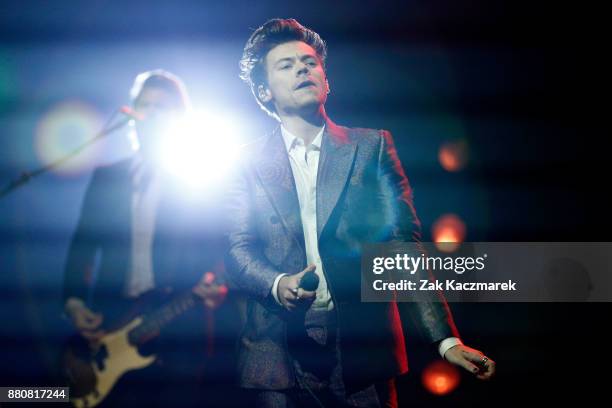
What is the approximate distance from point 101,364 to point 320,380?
112 cm

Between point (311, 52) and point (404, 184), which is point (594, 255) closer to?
point (404, 184)

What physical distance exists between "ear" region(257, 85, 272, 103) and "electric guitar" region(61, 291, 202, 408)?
937 mm

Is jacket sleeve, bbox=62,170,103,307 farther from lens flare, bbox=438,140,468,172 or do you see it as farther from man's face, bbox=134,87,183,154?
lens flare, bbox=438,140,468,172

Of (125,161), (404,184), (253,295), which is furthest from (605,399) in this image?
(125,161)

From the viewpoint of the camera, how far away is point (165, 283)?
2.55 m

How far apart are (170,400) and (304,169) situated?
1201 mm

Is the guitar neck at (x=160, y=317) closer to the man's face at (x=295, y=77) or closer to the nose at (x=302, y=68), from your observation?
the man's face at (x=295, y=77)

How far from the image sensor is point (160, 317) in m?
2.56

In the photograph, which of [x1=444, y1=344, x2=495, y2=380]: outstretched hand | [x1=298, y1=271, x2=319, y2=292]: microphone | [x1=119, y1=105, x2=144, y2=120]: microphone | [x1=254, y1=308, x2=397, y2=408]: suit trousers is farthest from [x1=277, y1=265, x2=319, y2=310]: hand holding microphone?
[x1=119, y1=105, x2=144, y2=120]: microphone

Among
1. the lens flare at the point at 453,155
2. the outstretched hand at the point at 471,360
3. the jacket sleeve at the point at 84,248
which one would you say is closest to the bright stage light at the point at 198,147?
the jacket sleeve at the point at 84,248

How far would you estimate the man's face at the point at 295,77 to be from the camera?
2.37 meters

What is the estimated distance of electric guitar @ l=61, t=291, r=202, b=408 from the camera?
8.39ft

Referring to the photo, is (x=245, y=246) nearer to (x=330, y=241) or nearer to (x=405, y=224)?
(x=330, y=241)

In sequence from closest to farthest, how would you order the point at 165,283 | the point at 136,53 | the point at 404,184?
1. the point at 404,184
2. the point at 165,283
3. the point at 136,53
